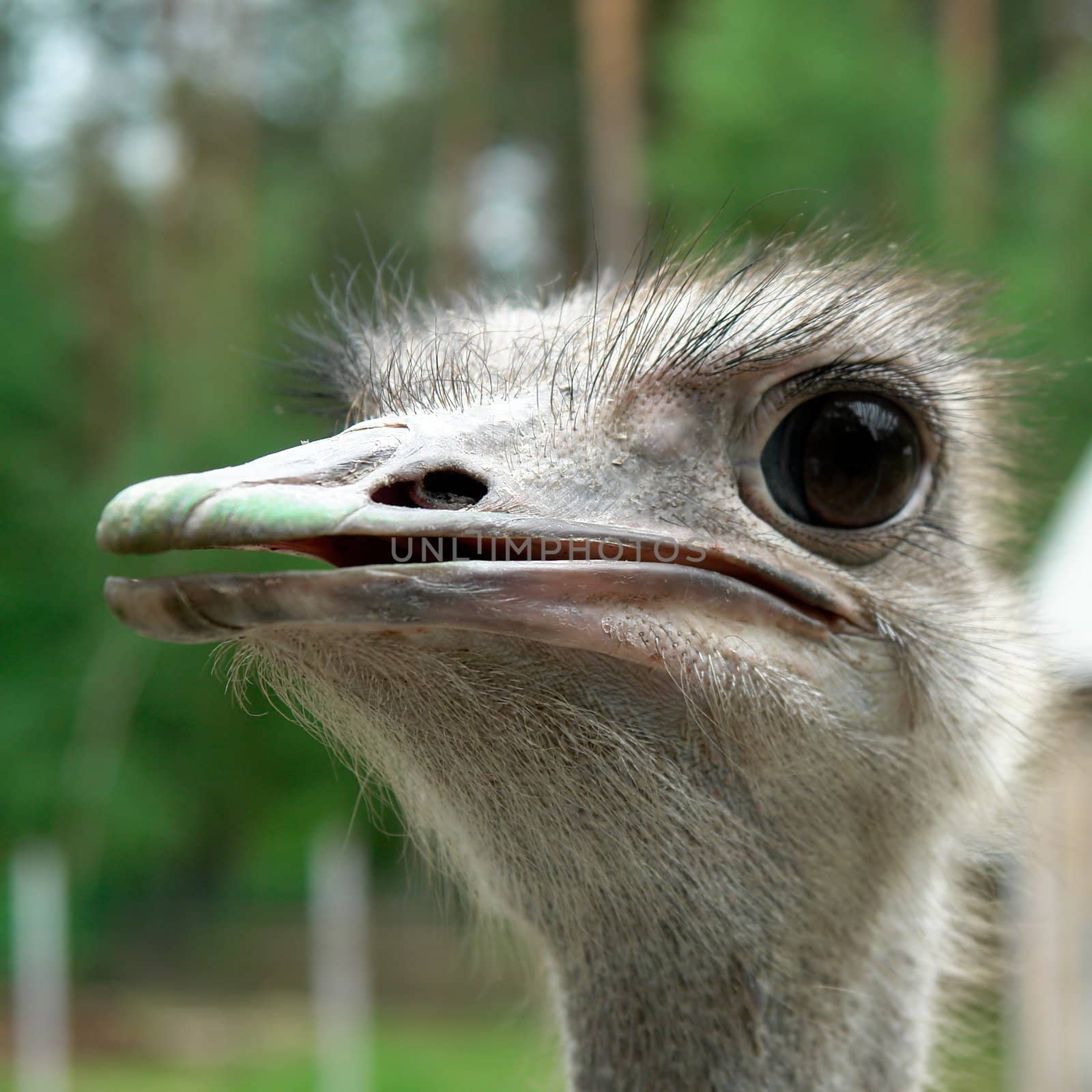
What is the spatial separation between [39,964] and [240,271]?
5444mm

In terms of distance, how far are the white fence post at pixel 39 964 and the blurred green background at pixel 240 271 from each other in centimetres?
30

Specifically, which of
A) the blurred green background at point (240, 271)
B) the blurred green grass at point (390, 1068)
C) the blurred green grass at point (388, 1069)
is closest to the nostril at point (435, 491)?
the blurred green background at point (240, 271)

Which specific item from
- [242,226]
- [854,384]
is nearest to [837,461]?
[854,384]

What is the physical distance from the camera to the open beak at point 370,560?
3.88 feet

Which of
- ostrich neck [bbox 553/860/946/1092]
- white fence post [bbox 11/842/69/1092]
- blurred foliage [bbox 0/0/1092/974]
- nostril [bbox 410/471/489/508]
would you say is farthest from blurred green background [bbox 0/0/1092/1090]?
nostril [bbox 410/471/489/508]

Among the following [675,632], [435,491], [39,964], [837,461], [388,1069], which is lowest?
[388,1069]

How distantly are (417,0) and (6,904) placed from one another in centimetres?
993

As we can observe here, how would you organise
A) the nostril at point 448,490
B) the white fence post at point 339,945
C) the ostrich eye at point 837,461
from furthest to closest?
the white fence post at point 339,945 → the ostrich eye at point 837,461 → the nostril at point 448,490

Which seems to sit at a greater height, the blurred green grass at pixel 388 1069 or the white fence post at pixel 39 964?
the white fence post at pixel 39 964

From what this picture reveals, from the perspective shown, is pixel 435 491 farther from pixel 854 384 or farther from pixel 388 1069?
pixel 388 1069

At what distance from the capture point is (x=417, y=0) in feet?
48.0

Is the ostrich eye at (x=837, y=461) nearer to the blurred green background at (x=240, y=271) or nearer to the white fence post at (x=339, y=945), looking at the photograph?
the blurred green background at (x=240, y=271)

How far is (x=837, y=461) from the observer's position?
165cm

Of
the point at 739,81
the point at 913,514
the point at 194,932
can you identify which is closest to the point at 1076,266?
the point at 739,81
